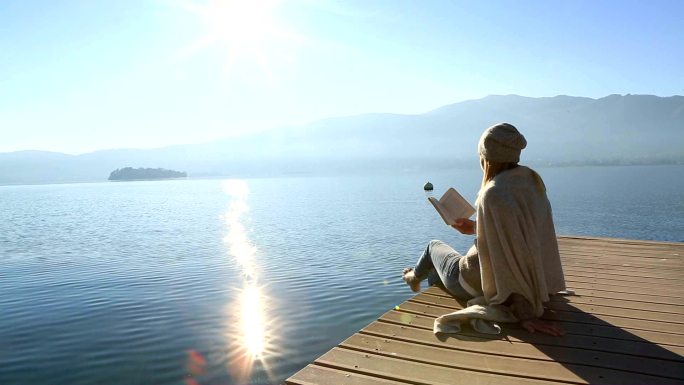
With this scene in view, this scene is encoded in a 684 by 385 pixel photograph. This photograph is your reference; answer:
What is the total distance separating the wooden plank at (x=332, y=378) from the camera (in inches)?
150

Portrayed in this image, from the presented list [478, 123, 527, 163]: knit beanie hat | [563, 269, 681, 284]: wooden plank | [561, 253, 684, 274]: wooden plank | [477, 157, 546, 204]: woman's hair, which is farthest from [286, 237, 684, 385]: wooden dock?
[561, 253, 684, 274]: wooden plank

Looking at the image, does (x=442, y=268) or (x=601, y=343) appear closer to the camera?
(x=601, y=343)

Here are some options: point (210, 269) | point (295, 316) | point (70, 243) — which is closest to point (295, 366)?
point (295, 316)

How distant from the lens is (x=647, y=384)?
12.1ft

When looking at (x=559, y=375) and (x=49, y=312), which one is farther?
(x=49, y=312)

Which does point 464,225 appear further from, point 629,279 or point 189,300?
point 189,300

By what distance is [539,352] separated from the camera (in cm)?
438

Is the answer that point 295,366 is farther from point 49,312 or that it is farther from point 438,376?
point 49,312

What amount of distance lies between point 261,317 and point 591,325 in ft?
26.9

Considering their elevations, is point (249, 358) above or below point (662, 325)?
below

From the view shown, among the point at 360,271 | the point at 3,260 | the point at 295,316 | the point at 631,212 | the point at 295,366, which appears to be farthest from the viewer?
the point at 631,212

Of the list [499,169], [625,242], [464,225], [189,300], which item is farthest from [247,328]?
[625,242]

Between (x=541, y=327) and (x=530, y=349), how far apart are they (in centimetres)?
50

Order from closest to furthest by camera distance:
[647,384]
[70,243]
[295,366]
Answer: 1. [647,384]
2. [295,366]
3. [70,243]
